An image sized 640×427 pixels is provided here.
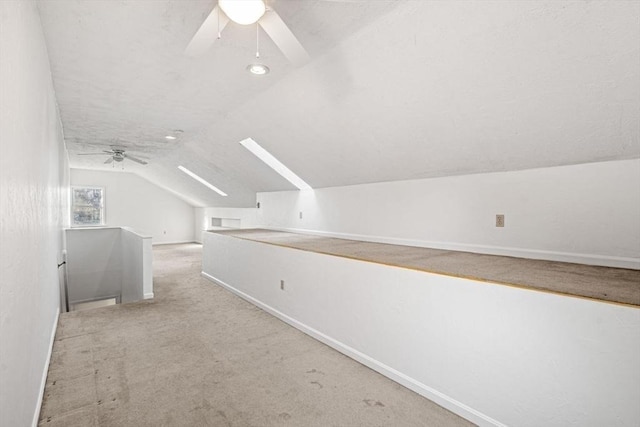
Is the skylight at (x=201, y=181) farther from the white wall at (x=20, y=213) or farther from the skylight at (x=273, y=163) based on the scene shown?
the white wall at (x=20, y=213)

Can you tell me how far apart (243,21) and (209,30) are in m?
0.18

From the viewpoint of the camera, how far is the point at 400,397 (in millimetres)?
2107

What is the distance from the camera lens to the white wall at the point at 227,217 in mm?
7727

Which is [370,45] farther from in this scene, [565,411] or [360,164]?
[565,411]

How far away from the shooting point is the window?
8690 millimetres

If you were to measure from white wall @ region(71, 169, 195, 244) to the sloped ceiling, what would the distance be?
20.1ft

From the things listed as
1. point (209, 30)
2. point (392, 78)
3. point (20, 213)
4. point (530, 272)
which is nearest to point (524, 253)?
point (530, 272)

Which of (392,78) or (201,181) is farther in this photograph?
(201,181)

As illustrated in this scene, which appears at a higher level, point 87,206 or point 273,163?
point 273,163

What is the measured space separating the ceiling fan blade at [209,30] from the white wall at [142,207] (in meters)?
8.28

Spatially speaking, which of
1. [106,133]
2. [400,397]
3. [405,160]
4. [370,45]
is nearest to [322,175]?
[405,160]

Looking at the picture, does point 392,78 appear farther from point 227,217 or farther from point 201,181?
point 227,217

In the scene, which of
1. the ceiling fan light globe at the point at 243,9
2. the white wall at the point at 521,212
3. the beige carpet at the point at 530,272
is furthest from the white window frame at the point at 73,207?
the ceiling fan light globe at the point at 243,9

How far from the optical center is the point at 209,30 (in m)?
1.50
